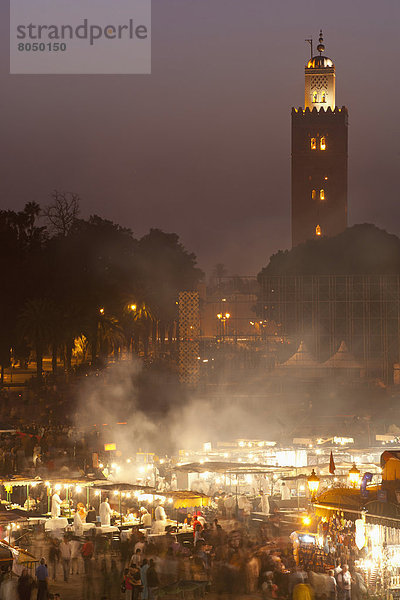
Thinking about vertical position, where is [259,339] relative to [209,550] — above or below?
above

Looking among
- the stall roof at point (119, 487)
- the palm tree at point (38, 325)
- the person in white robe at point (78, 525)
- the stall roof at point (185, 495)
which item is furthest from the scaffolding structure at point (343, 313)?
the person in white robe at point (78, 525)

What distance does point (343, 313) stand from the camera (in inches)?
2532

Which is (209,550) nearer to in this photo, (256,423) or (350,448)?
(350,448)

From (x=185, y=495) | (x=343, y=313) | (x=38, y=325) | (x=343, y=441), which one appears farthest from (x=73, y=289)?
(x=185, y=495)

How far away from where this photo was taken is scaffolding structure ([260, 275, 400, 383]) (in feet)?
188

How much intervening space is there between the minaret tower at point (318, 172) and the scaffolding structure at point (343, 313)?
21409 millimetres

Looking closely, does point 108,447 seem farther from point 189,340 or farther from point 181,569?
point 189,340

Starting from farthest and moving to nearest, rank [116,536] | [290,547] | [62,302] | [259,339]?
[259,339] → [62,302] → [116,536] → [290,547]

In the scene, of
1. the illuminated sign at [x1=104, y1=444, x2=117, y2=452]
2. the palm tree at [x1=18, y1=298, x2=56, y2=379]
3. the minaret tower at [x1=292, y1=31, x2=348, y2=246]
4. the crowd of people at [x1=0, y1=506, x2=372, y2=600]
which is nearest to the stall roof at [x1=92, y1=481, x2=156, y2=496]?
the crowd of people at [x1=0, y1=506, x2=372, y2=600]

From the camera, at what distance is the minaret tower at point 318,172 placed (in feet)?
284

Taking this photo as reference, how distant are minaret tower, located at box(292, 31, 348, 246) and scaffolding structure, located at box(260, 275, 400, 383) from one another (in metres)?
21.4

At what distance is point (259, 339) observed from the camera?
64500 millimetres

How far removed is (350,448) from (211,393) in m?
19.3

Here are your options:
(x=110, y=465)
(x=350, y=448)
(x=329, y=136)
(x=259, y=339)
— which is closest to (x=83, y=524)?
(x=110, y=465)
